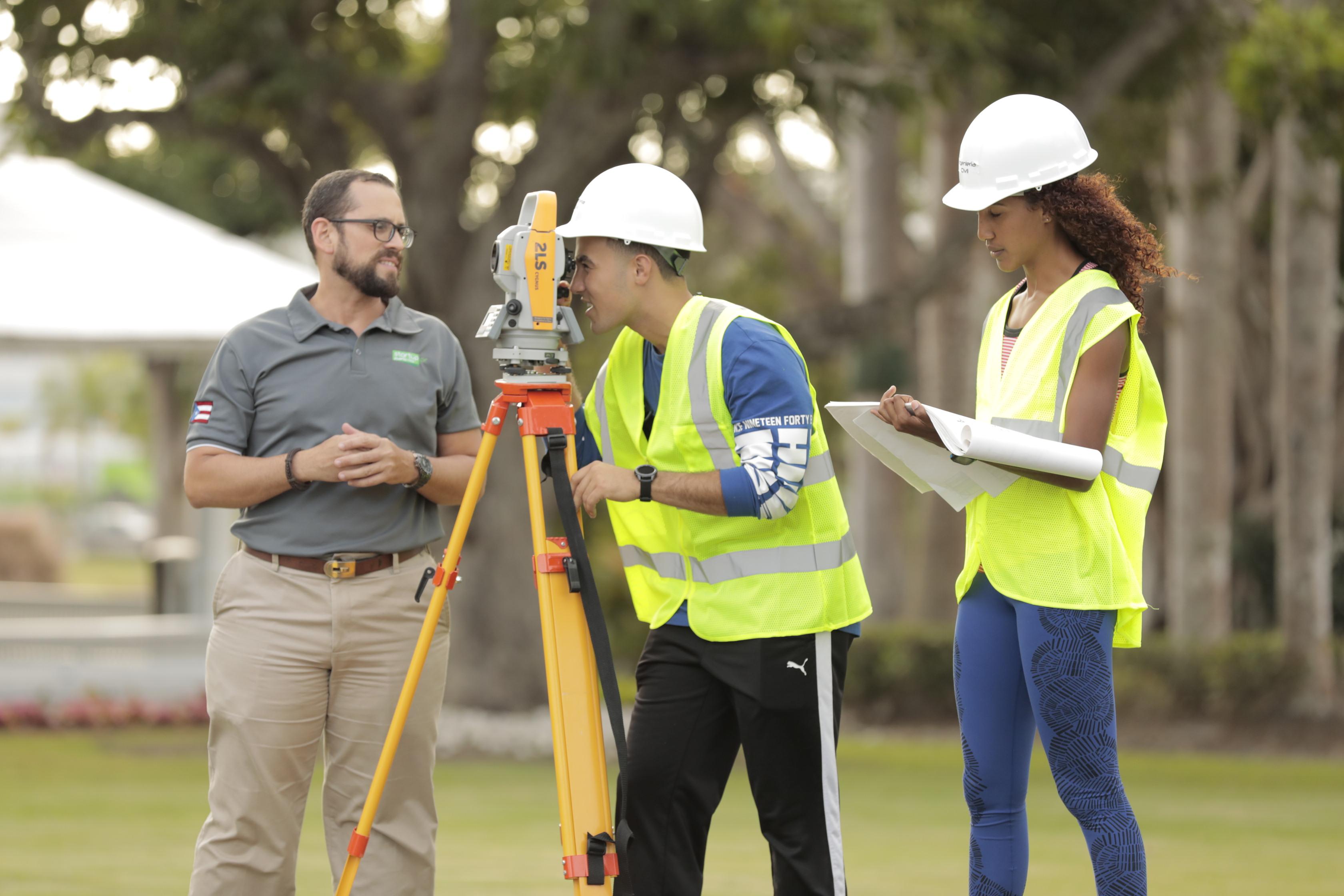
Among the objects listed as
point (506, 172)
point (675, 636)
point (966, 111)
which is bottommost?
point (675, 636)

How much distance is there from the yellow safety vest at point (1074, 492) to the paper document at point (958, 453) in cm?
9

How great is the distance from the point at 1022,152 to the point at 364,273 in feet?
5.44

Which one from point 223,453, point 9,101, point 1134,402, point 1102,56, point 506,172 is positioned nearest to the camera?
point 1134,402

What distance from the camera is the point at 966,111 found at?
15000 millimetres

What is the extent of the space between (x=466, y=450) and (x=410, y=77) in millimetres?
10569

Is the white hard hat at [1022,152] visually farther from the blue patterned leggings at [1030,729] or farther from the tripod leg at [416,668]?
the tripod leg at [416,668]

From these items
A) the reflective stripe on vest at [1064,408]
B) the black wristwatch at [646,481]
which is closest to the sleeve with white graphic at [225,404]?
the black wristwatch at [646,481]

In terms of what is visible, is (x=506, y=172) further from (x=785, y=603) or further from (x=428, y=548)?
(x=785, y=603)

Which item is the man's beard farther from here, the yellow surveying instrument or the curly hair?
the curly hair

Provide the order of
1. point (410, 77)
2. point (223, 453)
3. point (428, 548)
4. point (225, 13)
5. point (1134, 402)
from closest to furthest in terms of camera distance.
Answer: point (1134, 402)
point (223, 453)
point (428, 548)
point (225, 13)
point (410, 77)

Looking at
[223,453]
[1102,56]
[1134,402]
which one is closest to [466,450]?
[223,453]

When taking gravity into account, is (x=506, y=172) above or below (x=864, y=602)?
above

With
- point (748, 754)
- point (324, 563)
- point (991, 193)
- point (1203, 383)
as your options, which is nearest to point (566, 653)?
point (748, 754)

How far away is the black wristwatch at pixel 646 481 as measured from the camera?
371cm
